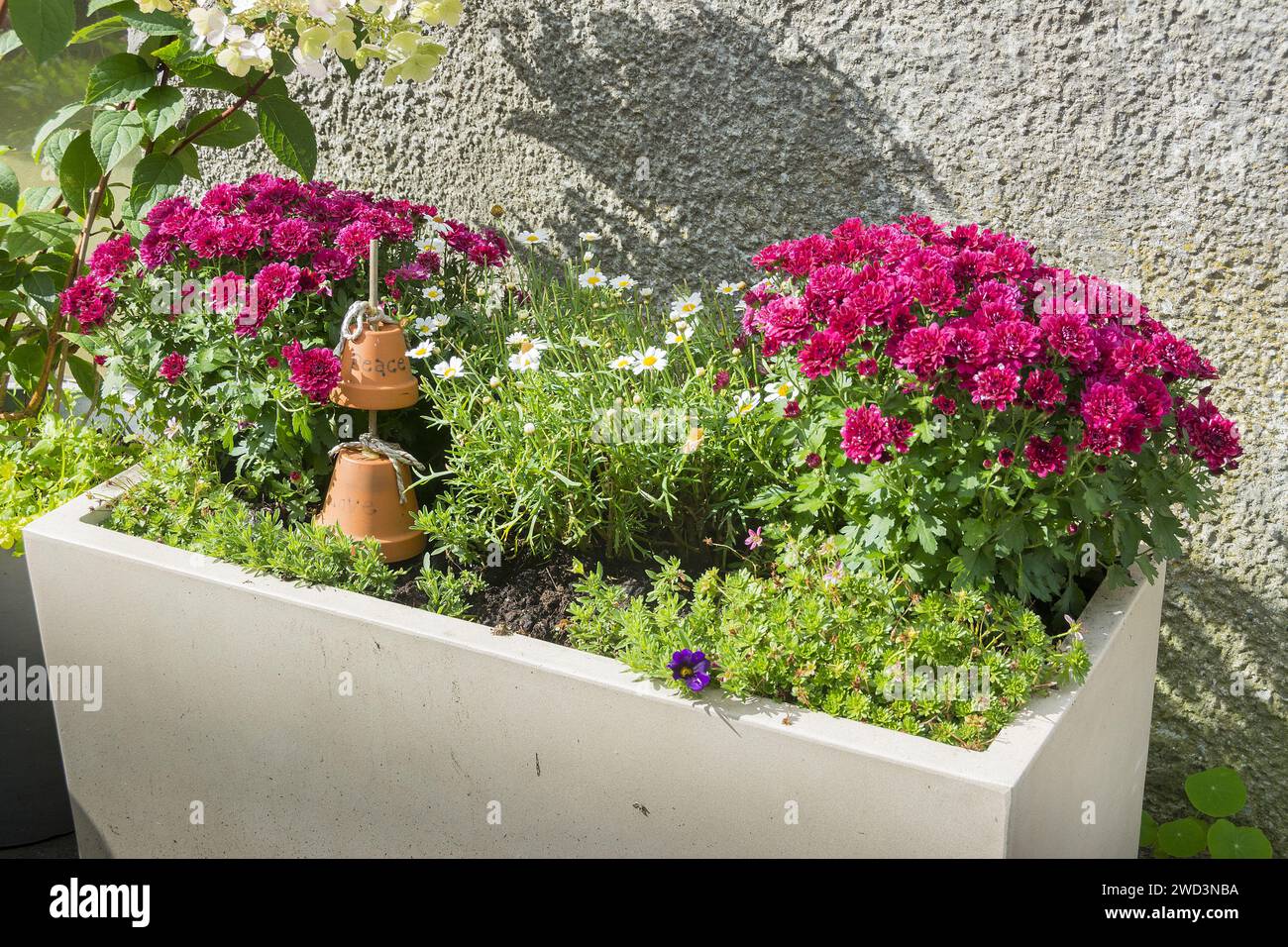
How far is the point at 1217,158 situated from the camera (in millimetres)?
2059

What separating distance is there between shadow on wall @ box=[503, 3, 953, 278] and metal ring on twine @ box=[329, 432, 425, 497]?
85 centimetres

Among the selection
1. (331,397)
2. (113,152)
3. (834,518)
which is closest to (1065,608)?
(834,518)

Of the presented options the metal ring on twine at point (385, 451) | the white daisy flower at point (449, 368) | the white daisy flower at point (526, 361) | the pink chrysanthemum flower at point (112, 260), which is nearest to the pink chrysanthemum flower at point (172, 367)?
the pink chrysanthemum flower at point (112, 260)

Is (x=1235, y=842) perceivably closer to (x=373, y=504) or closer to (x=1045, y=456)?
(x=1045, y=456)

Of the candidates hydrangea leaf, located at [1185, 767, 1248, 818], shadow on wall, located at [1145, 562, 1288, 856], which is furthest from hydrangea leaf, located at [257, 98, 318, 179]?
hydrangea leaf, located at [1185, 767, 1248, 818]

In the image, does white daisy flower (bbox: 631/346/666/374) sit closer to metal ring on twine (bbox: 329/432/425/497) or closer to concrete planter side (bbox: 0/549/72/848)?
metal ring on twine (bbox: 329/432/425/497)

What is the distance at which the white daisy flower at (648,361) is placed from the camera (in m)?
2.06

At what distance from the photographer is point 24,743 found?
2.37m

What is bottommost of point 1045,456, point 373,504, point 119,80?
point 373,504

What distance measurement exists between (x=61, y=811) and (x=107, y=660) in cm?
54

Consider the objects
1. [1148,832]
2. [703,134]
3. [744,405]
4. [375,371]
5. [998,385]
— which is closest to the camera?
[998,385]

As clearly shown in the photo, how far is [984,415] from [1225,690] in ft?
3.38

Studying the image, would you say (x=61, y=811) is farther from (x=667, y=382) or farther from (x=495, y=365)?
(x=667, y=382)

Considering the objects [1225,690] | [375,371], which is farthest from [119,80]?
[1225,690]
